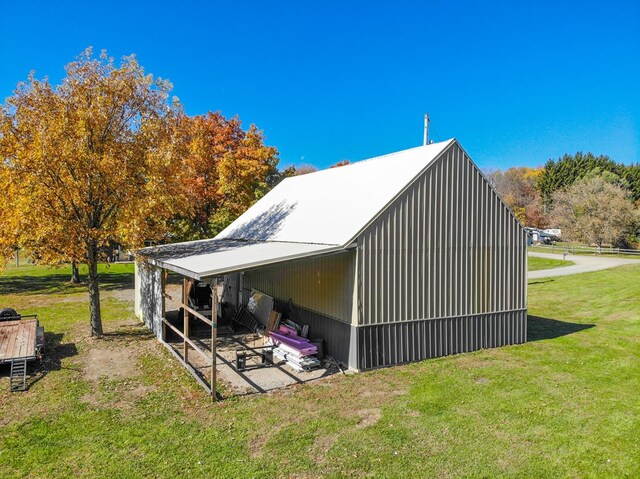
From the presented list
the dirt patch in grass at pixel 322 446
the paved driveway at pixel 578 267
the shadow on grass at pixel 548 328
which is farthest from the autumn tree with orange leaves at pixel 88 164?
the paved driveway at pixel 578 267

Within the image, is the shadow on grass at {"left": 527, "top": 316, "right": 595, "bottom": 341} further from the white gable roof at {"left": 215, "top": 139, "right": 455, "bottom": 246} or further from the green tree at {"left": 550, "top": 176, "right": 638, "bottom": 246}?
the green tree at {"left": 550, "top": 176, "right": 638, "bottom": 246}

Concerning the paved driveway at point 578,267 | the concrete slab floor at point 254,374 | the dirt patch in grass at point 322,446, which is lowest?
the dirt patch in grass at point 322,446

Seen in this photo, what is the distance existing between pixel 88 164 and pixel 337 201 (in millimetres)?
7111

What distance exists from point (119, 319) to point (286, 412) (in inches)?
445

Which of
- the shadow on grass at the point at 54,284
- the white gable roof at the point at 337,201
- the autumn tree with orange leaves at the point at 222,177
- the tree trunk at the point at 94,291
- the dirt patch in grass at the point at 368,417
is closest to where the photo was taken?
the dirt patch in grass at the point at 368,417

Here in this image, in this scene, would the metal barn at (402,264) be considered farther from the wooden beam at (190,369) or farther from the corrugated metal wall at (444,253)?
the wooden beam at (190,369)

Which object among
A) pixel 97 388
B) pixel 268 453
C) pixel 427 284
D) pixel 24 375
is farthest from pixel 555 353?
pixel 24 375

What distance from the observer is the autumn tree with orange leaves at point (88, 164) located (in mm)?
11656

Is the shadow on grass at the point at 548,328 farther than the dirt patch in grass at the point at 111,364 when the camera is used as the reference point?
Yes

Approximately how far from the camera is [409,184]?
10711mm

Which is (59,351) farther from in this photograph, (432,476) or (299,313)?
(432,476)

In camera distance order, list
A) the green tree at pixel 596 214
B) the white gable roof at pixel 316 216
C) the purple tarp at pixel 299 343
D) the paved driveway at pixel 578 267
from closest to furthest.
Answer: the white gable roof at pixel 316 216 < the purple tarp at pixel 299 343 < the paved driveway at pixel 578 267 < the green tree at pixel 596 214

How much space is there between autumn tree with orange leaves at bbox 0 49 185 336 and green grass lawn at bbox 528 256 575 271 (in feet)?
94.1

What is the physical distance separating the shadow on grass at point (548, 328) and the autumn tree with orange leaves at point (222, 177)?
52.7 feet
